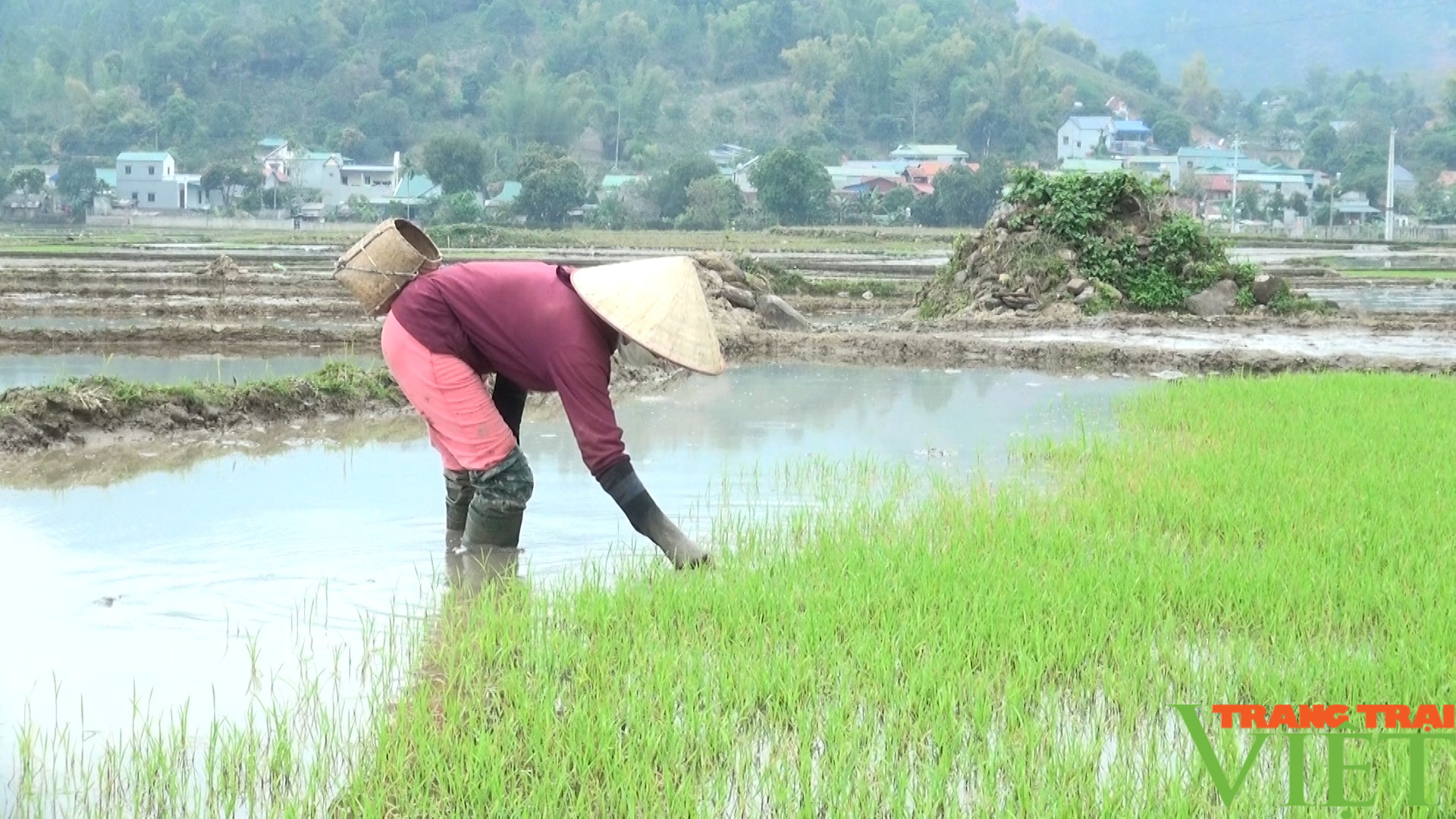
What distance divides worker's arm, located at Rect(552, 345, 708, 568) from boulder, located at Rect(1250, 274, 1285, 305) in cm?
1109

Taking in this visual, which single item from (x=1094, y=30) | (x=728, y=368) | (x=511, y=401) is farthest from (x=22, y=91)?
(x=1094, y=30)

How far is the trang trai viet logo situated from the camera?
2.49 metres

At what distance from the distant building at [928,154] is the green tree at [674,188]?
2104 centimetres

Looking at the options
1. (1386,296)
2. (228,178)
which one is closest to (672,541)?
(1386,296)

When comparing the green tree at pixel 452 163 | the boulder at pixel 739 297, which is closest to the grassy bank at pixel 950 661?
the boulder at pixel 739 297

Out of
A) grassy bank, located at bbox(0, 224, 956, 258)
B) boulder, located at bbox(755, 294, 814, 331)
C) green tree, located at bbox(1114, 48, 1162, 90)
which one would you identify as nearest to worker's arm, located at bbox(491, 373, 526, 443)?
boulder, located at bbox(755, 294, 814, 331)

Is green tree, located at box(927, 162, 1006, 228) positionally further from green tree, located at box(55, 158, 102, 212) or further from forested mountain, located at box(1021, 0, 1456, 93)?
forested mountain, located at box(1021, 0, 1456, 93)

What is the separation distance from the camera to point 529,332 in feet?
13.3

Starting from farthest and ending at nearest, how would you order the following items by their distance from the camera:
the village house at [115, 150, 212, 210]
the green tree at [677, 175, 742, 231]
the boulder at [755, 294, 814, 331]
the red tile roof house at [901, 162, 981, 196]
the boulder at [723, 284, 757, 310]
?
the red tile roof house at [901, 162, 981, 196]
the village house at [115, 150, 212, 210]
the green tree at [677, 175, 742, 231]
the boulder at [755, 294, 814, 331]
the boulder at [723, 284, 757, 310]

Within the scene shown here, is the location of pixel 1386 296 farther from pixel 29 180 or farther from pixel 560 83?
pixel 560 83

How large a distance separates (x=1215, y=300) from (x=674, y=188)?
33.7m

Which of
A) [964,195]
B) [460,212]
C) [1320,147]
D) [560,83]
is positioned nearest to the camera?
[460,212]

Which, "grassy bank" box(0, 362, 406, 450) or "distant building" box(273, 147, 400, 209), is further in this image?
"distant building" box(273, 147, 400, 209)

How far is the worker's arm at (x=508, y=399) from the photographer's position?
15.0ft
